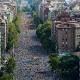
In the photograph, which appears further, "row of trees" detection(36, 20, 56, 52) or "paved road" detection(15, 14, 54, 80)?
"row of trees" detection(36, 20, 56, 52)

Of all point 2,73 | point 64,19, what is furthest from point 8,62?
point 64,19

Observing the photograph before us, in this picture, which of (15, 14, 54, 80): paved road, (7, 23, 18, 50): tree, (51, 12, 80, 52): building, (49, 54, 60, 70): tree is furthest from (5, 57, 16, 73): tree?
(7, 23, 18, 50): tree

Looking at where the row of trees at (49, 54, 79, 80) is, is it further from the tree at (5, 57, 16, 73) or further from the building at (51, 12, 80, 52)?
the building at (51, 12, 80, 52)

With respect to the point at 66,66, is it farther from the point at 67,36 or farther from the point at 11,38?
the point at 11,38

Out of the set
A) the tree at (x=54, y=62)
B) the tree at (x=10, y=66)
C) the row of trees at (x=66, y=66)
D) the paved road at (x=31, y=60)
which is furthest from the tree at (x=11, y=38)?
the tree at (x=10, y=66)

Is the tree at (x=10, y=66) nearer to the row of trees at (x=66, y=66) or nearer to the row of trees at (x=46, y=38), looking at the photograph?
the row of trees at (x=66, y=66)

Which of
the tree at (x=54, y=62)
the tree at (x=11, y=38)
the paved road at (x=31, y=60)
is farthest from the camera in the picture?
the tree at (x=11, y=38)
